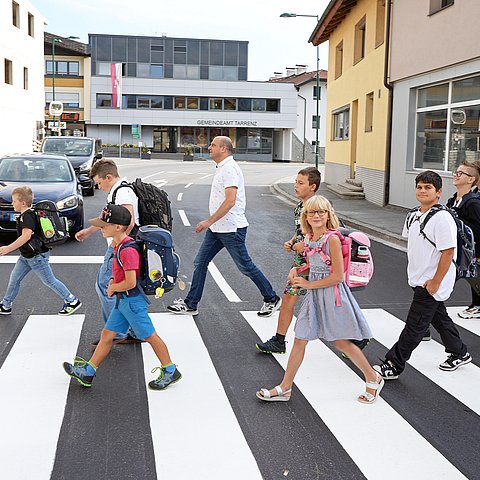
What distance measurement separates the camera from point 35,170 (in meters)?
13.8

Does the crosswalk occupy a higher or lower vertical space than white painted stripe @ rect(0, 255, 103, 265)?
lower

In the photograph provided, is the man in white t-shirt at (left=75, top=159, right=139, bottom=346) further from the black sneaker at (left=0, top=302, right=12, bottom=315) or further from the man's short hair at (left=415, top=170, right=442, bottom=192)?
the man's short hair at (left=415, top=170, right=442, bottom=192)

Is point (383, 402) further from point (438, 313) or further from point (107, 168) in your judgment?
point (107, 168)

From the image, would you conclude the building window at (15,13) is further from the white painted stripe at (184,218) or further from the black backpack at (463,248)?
the black backpack at (463,248)

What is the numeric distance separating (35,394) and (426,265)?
10.2 ft

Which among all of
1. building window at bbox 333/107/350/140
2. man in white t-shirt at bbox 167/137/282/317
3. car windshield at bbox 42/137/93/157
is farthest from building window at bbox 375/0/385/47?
man in white t-shirt at bbox 167/137/282/317

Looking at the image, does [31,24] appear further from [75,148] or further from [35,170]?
[35,170]

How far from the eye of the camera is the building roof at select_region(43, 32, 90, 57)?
6354 centimetres

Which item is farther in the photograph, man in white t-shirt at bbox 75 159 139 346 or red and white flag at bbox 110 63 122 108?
red and white flag at bbox 110 63 122 108

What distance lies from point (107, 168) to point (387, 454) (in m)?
3.43

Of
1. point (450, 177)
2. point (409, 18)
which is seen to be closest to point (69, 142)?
point (409, 18)

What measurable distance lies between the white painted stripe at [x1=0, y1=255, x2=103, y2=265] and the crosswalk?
383 centimetres

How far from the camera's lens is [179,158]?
63.0 metres

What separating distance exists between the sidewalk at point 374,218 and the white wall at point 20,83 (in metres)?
20.6
